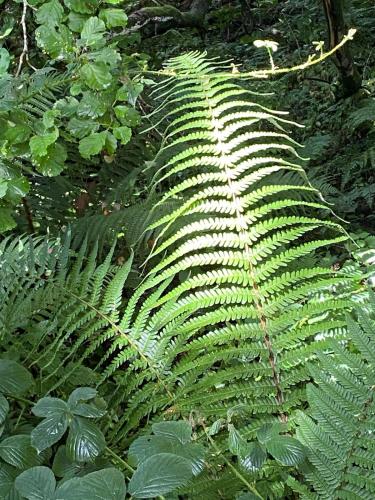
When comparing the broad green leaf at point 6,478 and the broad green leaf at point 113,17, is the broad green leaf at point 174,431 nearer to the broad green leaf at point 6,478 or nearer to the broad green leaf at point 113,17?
the broad green leaf at point 6,478

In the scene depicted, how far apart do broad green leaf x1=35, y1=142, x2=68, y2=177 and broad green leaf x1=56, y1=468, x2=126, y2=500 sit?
0.87 m

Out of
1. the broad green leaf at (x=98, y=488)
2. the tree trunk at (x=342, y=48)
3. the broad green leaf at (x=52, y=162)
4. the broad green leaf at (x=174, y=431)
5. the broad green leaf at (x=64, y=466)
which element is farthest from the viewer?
the tree trunk at (x=342, y=48)

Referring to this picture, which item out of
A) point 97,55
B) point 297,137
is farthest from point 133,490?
point 297,137

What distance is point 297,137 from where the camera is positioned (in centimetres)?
342

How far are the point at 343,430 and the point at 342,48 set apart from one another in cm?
249

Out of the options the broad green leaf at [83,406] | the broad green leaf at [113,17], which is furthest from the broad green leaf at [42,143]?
the broad green leaf at [83,406]

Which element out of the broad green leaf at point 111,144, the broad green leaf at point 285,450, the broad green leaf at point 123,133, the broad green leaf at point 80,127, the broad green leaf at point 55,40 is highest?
the broad green leaf at point 55,40

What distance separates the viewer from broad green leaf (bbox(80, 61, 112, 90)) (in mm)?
1340

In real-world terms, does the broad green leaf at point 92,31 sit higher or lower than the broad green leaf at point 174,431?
higher

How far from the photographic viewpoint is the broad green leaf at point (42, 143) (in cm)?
129

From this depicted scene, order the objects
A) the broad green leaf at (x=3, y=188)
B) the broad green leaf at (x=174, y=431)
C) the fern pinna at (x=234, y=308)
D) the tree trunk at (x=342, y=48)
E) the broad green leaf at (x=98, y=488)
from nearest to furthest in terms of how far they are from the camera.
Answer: the broad green leaf at (x=98, y=488) → the broad green leaf at (x=174, y=431) → the fern pinna at (x=234, y=308) → the broad green leaf at (x=3, y=188) → the tree trunk at (x=342, y=48)

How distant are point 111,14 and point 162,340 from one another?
2.70ft

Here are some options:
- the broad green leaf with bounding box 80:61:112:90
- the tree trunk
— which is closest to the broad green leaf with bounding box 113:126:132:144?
the broad green leaf with bounding box 80:61:112:90

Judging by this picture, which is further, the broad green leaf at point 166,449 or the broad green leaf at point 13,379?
the broad green leaf at point 13,379
